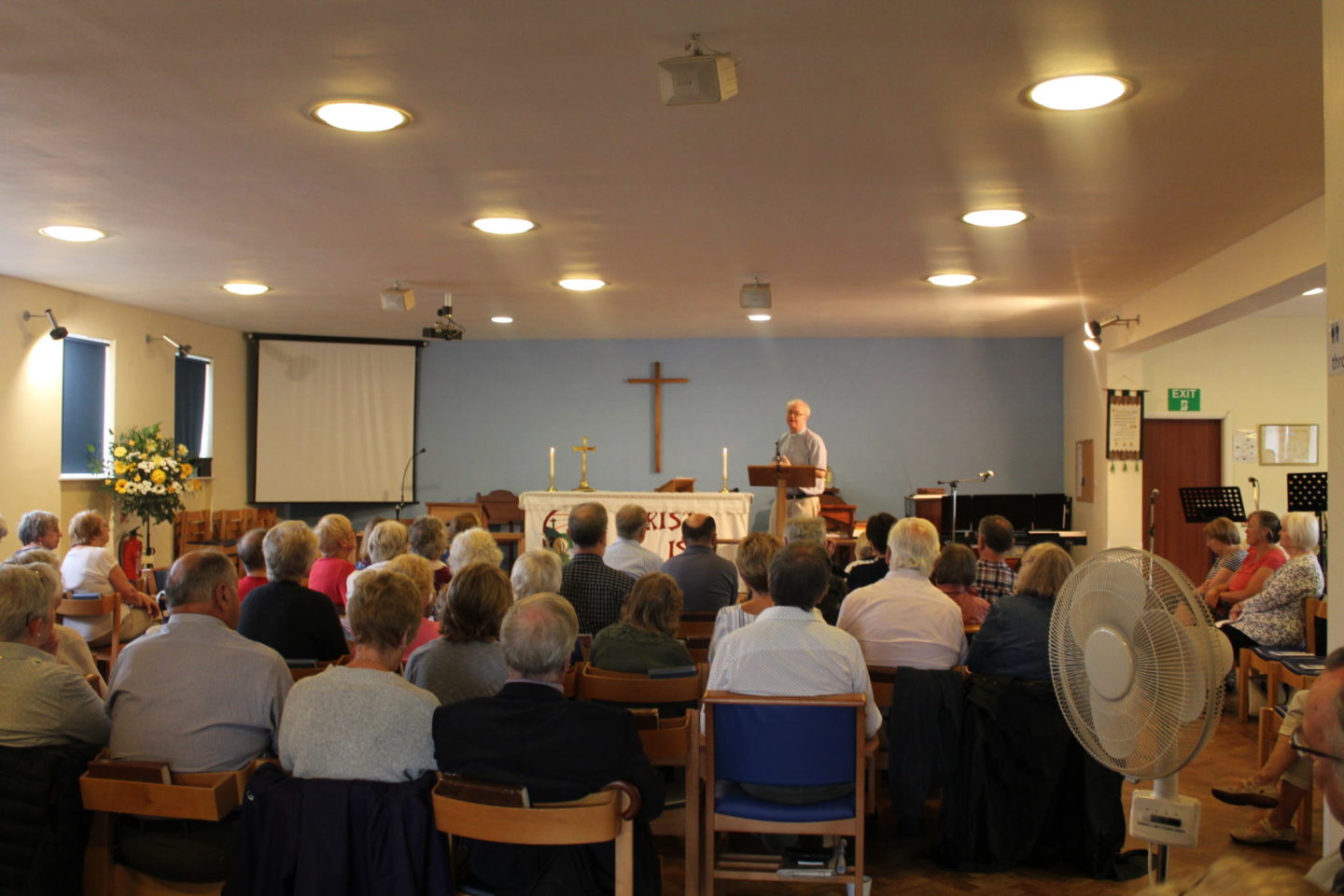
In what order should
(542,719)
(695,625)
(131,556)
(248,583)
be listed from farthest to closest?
(131,556)
(695,625)
(248,583)
(542,719)

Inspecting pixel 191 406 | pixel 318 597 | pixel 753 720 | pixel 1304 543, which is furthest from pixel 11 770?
pixel 191 406

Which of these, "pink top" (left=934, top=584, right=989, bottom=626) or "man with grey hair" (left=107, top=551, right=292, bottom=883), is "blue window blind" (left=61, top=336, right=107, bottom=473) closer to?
"man with grey hair" (left=107, top=551, right=292, bottom=883)

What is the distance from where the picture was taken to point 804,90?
3.76 meters

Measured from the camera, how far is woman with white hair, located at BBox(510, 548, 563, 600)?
4086mm

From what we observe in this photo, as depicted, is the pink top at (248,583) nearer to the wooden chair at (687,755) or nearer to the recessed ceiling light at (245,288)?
the wooden chair at (687,755)

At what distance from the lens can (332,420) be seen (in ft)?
38.1

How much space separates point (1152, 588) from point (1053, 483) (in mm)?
9646

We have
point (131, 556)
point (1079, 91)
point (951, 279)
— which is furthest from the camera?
point (131, 556)

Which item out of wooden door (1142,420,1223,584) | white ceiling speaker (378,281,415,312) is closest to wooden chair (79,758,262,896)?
white ceiling speaker (378,281,415,312)

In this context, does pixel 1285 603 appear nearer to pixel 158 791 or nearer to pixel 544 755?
pixel 544 755

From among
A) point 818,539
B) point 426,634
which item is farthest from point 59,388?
point 818,539

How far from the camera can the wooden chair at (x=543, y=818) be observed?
7.71ft

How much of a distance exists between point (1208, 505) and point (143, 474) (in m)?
8.48

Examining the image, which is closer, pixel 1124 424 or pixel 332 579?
pixel 332 579
